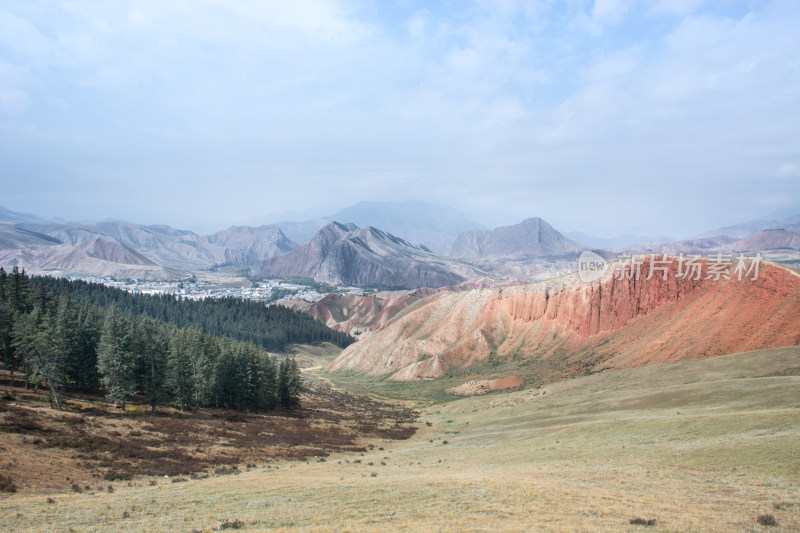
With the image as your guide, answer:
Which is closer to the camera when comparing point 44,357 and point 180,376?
point 44,357

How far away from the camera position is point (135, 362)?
168 ft

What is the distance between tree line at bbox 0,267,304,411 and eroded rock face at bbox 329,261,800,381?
162ft

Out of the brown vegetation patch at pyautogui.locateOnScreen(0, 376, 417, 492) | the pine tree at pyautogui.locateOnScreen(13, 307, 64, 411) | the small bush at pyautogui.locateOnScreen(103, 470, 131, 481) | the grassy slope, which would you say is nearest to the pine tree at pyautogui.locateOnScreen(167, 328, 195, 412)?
the brown vegetation patch at pyautogui.locateOnScreen(0, 376, 417, 492)

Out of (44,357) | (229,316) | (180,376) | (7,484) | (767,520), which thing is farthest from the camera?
(229,316)

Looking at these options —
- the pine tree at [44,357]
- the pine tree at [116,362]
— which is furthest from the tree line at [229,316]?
the pine tree at [44,357]

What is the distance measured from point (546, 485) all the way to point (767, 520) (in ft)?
27.3

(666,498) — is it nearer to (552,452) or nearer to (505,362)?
(552,452)

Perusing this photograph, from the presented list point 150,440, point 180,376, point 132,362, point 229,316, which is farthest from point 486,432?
point 229,316

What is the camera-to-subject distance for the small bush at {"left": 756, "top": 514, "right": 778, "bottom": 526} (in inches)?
516

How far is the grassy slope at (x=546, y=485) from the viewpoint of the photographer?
15141mm

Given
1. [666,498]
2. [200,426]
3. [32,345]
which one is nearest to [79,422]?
[200,426]

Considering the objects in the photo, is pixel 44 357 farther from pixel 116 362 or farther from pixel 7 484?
pixel 7 484

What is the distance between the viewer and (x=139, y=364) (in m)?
53.4

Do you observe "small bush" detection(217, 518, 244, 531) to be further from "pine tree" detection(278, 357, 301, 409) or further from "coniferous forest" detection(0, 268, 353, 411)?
"pine tree" detection(278, 357, 301, 409)
